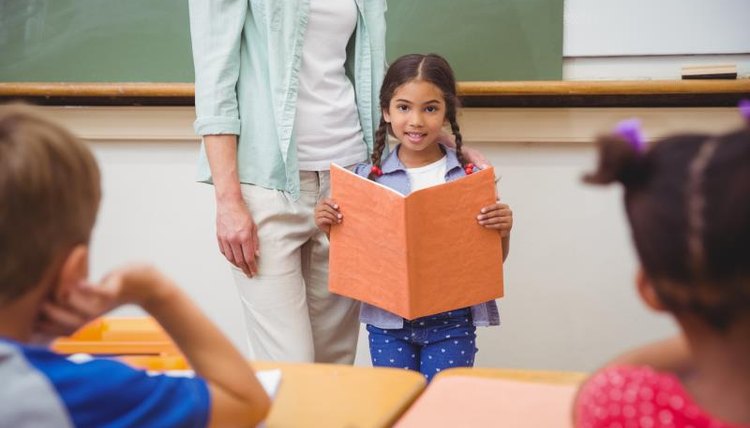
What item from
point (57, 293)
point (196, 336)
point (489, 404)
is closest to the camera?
point (57, 293)

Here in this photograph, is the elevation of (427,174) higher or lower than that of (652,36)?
lower

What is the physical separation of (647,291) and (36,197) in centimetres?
63

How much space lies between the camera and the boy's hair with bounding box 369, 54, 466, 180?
2.05m

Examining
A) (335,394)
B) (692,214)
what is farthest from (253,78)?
(692,214)

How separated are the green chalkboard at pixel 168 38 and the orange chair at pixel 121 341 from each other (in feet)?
4.36

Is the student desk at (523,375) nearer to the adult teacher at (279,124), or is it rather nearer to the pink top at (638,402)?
the pink top at (638,402)

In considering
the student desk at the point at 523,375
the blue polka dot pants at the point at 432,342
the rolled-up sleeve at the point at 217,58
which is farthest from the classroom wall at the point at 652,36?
the student desk at the point at 523,375

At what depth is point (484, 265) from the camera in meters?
1.90

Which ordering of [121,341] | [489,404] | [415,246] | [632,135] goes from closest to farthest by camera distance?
1. [632,135]
2. [489,404]
3. [121,341]
4. [415,246]

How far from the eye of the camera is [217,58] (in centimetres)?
193

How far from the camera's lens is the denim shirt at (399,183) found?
80.0 inches

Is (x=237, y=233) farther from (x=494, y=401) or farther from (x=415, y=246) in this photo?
(x=494, y=401)

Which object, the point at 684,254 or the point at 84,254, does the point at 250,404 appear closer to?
the point at 84,254

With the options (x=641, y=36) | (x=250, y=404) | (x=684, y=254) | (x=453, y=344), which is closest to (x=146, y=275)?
(x=250, y=404)
